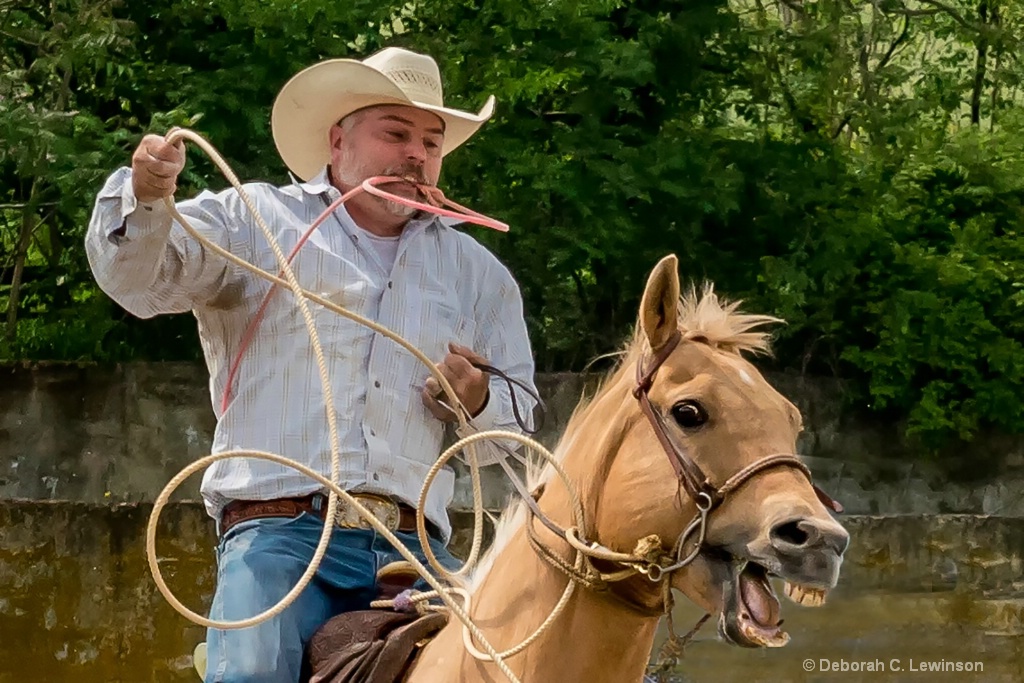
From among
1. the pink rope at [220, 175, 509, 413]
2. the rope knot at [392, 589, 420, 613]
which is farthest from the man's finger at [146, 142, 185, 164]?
the rope knot at [392, 589, 420, 613]

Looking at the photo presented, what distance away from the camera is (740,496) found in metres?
2.24

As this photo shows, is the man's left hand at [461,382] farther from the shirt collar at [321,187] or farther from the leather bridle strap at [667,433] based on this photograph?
the leather bridle strap at [667,433]

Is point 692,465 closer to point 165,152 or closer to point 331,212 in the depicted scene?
point 165,152

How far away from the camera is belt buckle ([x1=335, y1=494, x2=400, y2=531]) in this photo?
308cm

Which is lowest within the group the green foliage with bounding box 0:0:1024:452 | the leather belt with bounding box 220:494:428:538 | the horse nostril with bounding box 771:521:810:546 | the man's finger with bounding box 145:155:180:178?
the green foliage with bounding box 0:0:1024:452

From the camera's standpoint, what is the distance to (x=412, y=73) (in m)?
3.46

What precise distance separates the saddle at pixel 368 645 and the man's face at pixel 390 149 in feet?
3.13

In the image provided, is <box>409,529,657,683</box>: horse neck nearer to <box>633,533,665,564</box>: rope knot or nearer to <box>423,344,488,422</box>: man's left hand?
<box>633,533,665,564</box>: rope knot

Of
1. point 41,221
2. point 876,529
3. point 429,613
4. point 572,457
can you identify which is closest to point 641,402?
point 572,457

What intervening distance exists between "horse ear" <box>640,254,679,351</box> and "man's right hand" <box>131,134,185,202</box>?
95 cm

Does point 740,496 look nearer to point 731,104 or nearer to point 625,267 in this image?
point 625,267

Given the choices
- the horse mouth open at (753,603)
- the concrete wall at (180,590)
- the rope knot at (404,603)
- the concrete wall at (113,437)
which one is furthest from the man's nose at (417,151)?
the concrete wall at (113,437)

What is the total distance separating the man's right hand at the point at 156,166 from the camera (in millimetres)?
2670

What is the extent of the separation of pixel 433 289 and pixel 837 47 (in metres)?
5.60
